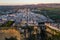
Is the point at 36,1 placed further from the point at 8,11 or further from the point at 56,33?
the point at 56,33

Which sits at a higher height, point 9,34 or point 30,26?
point 30,26

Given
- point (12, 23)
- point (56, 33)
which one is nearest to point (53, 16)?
point (56, 33)

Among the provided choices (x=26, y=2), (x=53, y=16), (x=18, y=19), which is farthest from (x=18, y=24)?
(x=53, y=16)

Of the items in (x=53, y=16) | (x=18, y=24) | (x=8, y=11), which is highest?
(x=8, y=11)

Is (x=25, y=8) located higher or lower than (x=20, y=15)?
higher

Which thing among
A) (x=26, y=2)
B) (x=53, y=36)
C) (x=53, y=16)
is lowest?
(x=53, y=36)

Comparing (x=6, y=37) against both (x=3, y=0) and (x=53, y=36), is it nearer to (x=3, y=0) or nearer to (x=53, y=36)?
(x=3, y=0)

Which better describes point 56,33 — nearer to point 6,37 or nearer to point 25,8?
point 25,8

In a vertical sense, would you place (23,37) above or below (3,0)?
below
